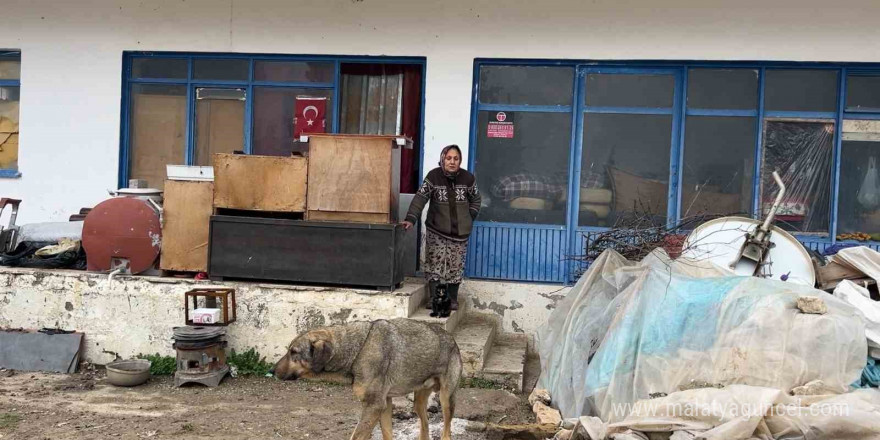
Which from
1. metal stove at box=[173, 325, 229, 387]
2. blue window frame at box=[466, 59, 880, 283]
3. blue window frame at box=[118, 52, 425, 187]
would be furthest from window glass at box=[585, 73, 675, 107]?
metal stove at box=[173, 325, 229, 387]

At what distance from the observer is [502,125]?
28.2 ft

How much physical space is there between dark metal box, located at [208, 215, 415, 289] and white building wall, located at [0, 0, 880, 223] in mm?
1712

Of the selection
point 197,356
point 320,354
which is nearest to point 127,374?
point 197,356

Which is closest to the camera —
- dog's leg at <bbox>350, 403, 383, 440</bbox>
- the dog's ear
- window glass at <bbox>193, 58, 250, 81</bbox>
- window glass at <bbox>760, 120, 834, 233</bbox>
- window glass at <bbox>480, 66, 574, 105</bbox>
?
the dog's ear

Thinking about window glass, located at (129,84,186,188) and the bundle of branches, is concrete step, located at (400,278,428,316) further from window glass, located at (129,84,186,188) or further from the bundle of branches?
window glass, located at (129,84,186,188)

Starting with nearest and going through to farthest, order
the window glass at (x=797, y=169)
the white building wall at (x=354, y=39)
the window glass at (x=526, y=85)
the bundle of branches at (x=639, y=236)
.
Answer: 1. the bundle of branches at (x=639, y=236)
2. the white building wall at (x=354, y=39)
3. the window glass at (x=797, y=169)
4. the window glass at (x=526, y=85)

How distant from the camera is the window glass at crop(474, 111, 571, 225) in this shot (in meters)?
8.57

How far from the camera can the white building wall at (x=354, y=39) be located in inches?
322

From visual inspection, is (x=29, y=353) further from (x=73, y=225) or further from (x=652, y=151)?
(x=652, y=151)

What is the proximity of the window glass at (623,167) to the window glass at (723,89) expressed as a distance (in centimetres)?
44

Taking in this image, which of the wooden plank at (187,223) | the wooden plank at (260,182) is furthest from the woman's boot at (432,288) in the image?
the wooden plank at (187,223)

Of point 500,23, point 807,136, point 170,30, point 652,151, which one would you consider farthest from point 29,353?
point 807,136

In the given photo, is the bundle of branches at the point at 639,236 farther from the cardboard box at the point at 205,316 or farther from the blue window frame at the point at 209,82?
the cardboard box at the point at 205,316

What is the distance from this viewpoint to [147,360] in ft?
24.1
